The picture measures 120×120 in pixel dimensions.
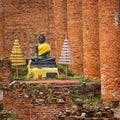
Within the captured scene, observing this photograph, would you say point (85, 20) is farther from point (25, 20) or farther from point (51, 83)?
point (25, 20)

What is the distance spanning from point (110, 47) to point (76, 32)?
18.9 ft

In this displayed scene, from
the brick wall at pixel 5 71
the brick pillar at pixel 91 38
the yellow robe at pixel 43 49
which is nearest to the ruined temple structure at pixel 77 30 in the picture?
the brick pillar at pixel 91 38

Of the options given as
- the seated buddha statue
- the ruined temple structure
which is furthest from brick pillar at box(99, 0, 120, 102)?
the seated buddha statue

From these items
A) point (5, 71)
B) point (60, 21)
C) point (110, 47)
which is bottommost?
point (5, 71)

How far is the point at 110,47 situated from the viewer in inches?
650

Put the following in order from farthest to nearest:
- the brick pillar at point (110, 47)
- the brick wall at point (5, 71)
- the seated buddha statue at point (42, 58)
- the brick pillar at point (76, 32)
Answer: the brick pillar at point (76, 32)
the seated buddha statue at point (42, 58)
the brick wall at point (5, 71)
the brick pillar at point (110, 47)

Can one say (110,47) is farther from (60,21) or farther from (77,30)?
(60,21)

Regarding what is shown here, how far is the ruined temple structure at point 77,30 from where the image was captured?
1652cm

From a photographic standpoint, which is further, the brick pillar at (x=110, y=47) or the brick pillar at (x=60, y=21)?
the brick pillar at (x=60, y=21)

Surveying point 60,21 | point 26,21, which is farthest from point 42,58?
point 26,21

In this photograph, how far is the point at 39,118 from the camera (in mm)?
14625

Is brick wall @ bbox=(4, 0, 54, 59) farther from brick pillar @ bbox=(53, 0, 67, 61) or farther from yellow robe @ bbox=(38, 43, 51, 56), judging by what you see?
yellow robe @ bbox=(38, 43, 51, 56)

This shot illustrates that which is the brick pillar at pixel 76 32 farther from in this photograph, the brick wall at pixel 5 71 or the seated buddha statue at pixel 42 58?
the brick wall at pixel 5 71

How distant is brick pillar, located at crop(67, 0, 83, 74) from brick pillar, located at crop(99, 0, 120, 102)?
5325 mm
